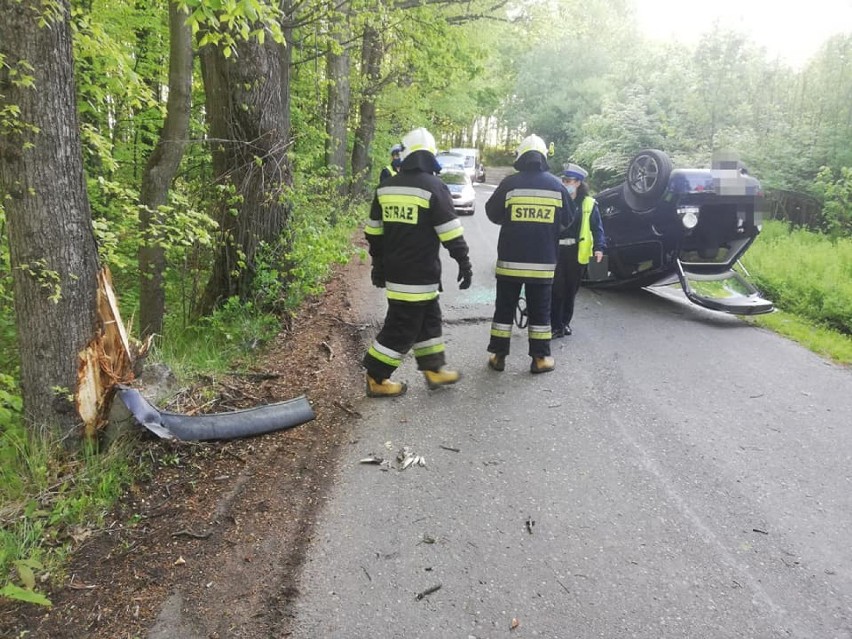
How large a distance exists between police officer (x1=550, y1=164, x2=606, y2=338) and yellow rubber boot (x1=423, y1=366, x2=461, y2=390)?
1.88 meters

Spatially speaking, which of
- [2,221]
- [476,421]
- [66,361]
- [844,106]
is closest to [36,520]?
[66,361]

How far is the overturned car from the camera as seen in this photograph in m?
6.84

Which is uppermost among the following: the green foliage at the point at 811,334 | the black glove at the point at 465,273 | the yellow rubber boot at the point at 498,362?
the black glove at the point at 465,273

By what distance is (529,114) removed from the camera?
1293 inches

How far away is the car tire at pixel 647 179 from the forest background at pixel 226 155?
2.57 metres

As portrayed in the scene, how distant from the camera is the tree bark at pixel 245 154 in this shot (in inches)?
239

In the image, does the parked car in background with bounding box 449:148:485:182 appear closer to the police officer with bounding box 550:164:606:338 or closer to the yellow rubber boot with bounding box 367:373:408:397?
the police officer with bounding box 550:164:606:338

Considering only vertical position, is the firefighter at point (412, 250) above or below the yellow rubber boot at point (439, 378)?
above

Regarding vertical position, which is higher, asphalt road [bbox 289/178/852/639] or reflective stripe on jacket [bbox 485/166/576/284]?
reflective stripe on jacket [bbox 485/166/576/284]

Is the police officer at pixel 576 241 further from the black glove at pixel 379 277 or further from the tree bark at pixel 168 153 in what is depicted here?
the tree bark at pixel 168 153

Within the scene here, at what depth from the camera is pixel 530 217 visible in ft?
17.0

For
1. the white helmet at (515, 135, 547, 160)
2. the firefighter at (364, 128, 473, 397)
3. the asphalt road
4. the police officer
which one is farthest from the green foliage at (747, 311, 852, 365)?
the firefighter at (364, 128, 473, 397)

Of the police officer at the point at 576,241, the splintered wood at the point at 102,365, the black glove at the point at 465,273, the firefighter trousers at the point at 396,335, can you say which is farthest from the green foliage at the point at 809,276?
the splintered wood at the point at 102,365

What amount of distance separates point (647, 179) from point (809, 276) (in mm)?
2967
